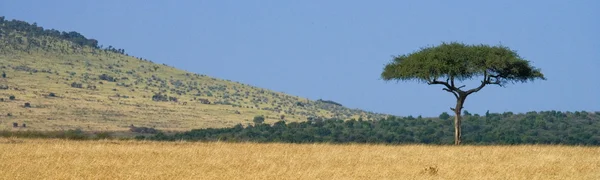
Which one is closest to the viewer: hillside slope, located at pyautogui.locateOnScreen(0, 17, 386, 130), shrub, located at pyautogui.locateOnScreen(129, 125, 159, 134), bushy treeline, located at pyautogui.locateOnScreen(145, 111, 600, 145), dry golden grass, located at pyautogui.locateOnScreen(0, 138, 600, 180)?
dry golden grass, located at pyautogui.locateOnScreen(0, 138, 600, 180)

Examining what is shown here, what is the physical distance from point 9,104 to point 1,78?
11.9 m

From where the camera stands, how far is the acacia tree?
4906 centimetres

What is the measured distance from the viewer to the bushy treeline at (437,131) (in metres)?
69.6

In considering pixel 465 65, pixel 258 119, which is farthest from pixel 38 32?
pixel 465 65

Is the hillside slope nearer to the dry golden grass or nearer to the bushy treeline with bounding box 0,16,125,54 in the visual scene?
the bushy treeline with bounding box 0,16,125,54

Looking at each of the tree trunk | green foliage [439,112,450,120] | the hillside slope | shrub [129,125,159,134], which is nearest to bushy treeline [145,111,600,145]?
green foliage [439,112,450,120]

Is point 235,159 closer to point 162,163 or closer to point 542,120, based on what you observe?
point 162,163

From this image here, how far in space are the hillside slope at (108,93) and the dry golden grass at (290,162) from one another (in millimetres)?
61735

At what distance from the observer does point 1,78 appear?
113m

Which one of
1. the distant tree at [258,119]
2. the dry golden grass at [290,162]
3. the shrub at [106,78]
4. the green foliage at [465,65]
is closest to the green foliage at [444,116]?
the distant tree at [258,119]

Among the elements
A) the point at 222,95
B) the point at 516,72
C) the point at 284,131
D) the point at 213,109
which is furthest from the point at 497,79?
the point at 222,95

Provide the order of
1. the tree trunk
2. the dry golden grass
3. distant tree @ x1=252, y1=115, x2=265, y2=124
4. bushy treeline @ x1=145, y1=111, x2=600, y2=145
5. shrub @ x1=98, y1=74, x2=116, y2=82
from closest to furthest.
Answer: the dry golden grass < the tree trunk < bushy treeline @ x1=145, y1=111, x2=600, y2=145 < distant tree @ x1=252, y1=115, x2=265, y2=124 < shrub @ x1=98, y1=74, x2=116, y2=82

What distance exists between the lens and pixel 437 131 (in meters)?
77.5

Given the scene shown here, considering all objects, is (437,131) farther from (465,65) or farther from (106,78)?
(106,78)
